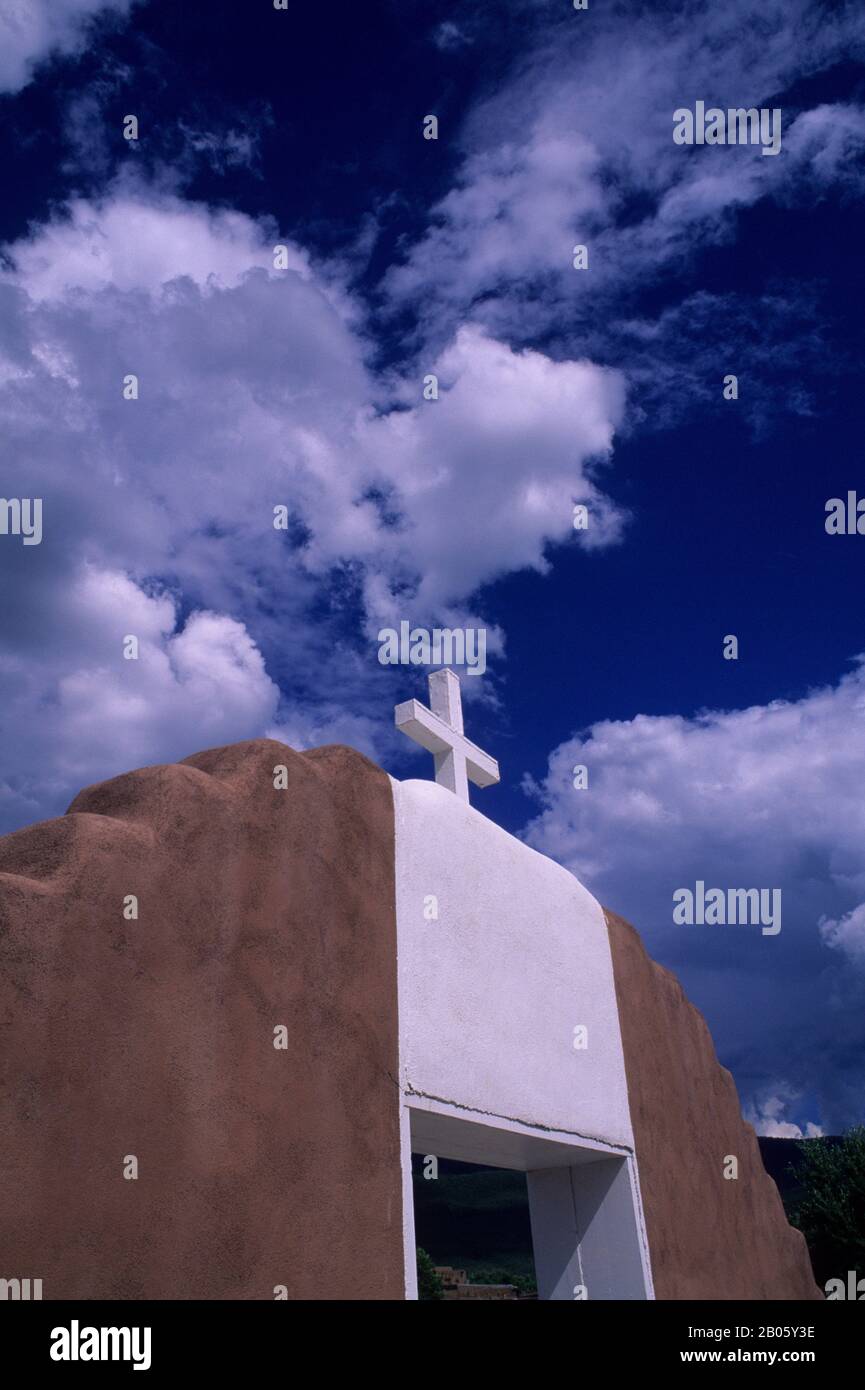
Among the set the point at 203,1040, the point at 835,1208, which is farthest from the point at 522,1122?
the point at 835,1208

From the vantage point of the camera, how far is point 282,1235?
5070 millimetres

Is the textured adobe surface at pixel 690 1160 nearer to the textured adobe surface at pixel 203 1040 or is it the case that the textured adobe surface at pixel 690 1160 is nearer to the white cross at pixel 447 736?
the white cross at pixel 447 736

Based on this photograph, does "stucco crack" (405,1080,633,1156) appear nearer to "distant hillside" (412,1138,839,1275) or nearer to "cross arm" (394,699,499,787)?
"cross arm" (394,699,499,787)

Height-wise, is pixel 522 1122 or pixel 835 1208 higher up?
pixel 522 1122

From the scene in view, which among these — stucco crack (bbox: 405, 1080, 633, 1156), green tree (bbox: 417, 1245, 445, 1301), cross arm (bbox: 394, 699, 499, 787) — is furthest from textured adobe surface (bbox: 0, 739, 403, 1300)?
green tree (bbox: 417, 1245, 445, 1301)

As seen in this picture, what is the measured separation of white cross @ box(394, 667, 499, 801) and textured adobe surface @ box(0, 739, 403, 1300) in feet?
5.76

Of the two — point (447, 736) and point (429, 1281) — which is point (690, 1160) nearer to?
point (447, 736)

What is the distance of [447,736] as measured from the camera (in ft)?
27.5

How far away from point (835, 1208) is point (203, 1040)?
19.1 metres

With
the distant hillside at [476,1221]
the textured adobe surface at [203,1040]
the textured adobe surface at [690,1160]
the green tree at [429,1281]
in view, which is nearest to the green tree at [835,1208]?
the green tree at [429,1281]

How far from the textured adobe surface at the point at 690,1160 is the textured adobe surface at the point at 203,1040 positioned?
11.7ft

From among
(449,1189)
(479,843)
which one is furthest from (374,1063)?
(449,1189)

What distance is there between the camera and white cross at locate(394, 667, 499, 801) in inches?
324

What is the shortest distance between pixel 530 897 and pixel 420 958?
65.9 inches
